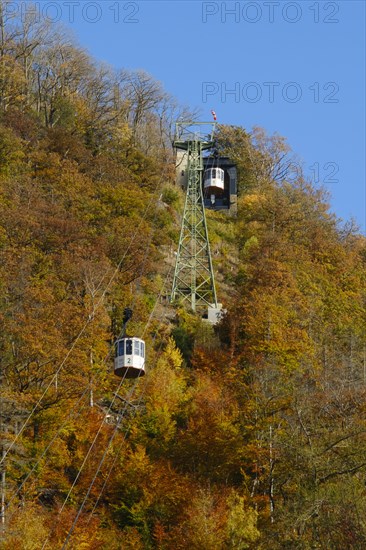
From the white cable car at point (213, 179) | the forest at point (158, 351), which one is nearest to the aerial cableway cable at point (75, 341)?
the forest at point (158, 351)

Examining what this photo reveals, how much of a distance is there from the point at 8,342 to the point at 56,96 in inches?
1565

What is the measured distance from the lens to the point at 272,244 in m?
69.7

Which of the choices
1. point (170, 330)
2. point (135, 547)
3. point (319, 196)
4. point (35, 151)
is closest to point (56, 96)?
point (35, 151)

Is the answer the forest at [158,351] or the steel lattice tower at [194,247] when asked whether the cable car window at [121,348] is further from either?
the steel lattice tower at [194,247]

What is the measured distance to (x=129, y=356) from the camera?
4797 cm

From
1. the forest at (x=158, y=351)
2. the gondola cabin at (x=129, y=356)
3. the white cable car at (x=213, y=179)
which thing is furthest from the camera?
the white cable car at (x=213, y=179)

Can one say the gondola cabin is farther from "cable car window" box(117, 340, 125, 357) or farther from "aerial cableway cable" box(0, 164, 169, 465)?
"aerial cableway cable" box(0, 164, 169, 465)

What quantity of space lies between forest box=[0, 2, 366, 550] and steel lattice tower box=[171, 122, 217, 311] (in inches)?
35.4

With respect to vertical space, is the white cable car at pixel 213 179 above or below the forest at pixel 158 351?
above

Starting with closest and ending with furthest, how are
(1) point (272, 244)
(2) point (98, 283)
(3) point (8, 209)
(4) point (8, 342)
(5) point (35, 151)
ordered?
(4) point (8, 342) → (2) point (98, 283) → (3) point (8, 209) → (1) point (272, 244) → (5) point (35, 151)

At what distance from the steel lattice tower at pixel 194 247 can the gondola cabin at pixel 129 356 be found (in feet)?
48.5

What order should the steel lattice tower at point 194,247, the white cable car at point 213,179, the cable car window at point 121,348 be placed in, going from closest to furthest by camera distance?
the cable car window at point 121,348
the steel lattice tower at point 194,247
the white cable car at point 213,179

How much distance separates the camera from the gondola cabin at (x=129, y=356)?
47875 millimetres

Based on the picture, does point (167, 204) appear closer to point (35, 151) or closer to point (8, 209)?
point (35, 151)
